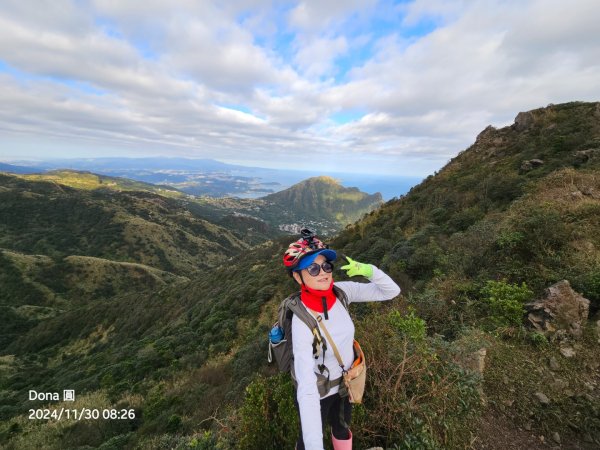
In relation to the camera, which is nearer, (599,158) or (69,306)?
(599,158)

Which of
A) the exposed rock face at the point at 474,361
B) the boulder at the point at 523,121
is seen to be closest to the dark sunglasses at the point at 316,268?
the exposed rock face at the point at 474,361

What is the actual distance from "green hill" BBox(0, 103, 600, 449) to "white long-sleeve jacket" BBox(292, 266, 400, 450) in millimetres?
1147

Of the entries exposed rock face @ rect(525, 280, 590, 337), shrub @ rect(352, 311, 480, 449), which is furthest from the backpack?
exposed rock face @ rect(525, 280, 590, 337)

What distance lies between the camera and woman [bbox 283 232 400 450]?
2244mm

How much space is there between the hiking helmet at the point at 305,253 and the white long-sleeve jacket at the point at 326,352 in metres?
0.48

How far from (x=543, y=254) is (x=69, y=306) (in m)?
105

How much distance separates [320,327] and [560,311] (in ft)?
15.9

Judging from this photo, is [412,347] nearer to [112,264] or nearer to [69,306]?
[69,306]

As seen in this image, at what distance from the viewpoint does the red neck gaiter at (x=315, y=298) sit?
2.71 meters

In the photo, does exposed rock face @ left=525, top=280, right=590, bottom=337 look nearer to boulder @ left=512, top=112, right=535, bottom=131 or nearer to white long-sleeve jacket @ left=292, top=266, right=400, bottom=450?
white long-sleeve jacket @ left=292, top=266, right=400, bottom=450

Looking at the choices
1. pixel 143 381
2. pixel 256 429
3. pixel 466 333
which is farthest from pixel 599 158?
pixel 143 381

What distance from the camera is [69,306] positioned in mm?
81188

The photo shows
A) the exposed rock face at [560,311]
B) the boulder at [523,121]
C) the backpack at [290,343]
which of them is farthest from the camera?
the boulder at [523,121]

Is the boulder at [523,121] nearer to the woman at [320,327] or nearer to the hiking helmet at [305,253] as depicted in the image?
the woman at [320,327]
